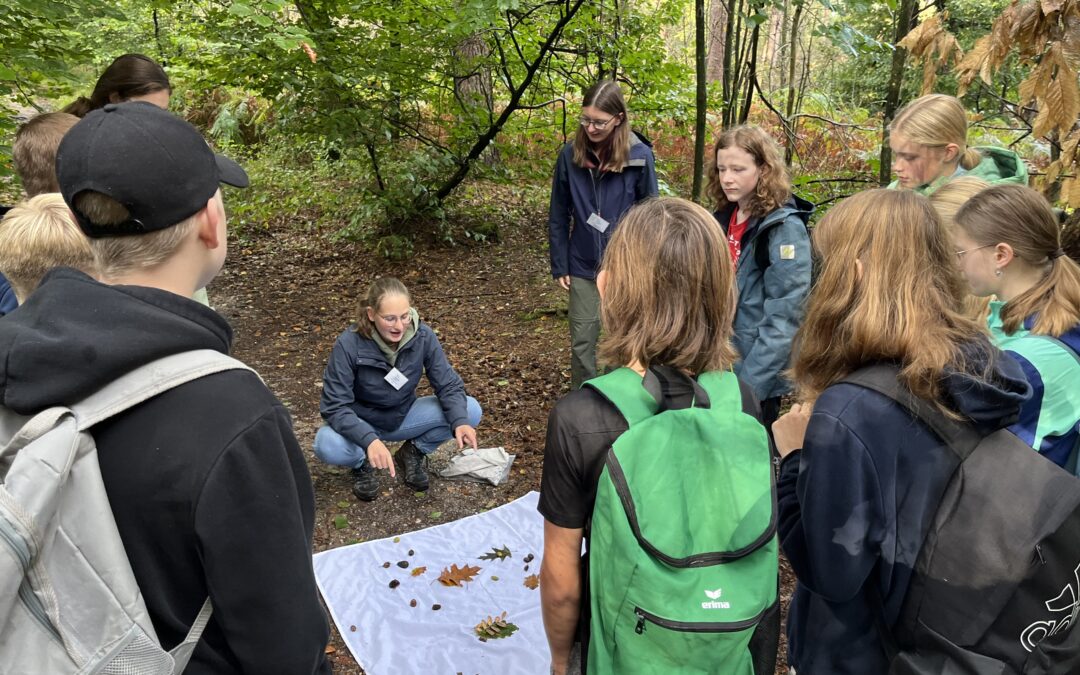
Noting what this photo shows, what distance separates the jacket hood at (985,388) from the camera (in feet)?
4.53

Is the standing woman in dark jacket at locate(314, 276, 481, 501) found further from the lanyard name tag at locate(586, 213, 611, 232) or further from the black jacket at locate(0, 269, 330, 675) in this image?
the black jacket at locate(0, 269, 330, 675)

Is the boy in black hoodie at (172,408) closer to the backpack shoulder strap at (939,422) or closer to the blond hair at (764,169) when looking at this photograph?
the backpack shoulder strap at (939,422)

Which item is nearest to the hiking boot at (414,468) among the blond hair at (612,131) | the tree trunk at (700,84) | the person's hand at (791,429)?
the blond hair at (612,131)

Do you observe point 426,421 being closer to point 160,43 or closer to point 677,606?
point 677,606

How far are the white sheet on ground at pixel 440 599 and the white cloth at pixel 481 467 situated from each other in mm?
308

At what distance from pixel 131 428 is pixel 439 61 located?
6.51 m

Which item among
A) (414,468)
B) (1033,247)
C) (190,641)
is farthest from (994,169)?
(190,641)

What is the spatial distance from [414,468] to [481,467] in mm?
395

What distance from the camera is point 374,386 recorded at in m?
3.70

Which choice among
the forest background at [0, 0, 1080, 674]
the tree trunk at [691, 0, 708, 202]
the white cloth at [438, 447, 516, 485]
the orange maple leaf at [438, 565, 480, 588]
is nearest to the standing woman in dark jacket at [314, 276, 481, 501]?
the white cloth at [438, 447, 516, 485]

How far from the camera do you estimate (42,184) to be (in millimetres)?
2781

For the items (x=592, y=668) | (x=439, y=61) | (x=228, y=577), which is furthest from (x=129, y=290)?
(x=439, y=61)

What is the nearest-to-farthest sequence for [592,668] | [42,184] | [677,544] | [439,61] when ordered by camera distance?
1. [677,544]
2. [592,668]
3. [42,184]
4. [439,61]

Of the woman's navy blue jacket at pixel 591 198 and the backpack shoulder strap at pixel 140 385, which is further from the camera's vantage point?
the woman's navy blue jacket at pixel 591 198
